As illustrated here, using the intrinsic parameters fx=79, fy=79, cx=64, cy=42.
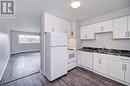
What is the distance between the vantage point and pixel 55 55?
2.71 metres

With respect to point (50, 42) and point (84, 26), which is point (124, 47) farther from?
point (50, 42)

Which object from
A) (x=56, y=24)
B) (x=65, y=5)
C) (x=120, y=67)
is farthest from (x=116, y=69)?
(x=56, y=24)

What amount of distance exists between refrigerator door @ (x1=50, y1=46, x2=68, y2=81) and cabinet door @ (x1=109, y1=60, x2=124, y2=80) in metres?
1.67

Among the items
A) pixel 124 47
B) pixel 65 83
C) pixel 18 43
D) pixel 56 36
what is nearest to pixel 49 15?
pixel 56 36

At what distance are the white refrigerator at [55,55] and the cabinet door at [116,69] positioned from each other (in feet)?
5.46

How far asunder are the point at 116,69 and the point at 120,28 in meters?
1.46

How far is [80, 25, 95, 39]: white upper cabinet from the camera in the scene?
3.88 metres

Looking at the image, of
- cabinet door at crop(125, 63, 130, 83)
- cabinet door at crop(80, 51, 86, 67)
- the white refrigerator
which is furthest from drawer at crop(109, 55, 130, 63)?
the white refrigerator

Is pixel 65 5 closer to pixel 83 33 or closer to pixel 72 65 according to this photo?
pixel 83 33

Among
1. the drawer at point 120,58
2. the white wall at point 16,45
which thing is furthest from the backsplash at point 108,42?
the white wall at point 16,45

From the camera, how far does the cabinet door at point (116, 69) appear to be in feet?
8.08

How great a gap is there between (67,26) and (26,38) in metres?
6.41

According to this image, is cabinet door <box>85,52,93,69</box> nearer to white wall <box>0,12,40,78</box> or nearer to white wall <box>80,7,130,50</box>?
white wall <box>80,7,130,50</box>

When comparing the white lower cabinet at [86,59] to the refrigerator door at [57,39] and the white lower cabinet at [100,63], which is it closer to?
the white lower cabinet at [100,63]
